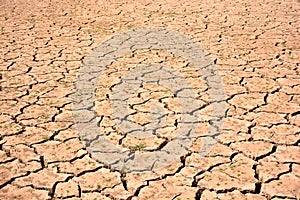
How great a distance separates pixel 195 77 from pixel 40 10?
3770 millimetres

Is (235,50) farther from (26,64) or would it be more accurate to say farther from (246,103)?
(26,64)

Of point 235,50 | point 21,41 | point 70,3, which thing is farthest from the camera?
point 70,3

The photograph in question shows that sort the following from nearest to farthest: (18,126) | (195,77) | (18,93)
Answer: (18,126)
(18,93)
(195,77)

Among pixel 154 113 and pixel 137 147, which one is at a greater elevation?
pixel 154 113

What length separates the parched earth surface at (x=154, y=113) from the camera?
7.02ft

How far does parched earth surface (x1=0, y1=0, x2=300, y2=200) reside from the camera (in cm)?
214

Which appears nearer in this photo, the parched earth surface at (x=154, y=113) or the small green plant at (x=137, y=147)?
the parched earth surface at (x=154, y=113)

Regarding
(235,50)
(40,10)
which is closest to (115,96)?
(235,50)

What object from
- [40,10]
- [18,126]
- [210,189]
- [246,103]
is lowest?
[210,189]

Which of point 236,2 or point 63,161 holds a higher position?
point 236,2

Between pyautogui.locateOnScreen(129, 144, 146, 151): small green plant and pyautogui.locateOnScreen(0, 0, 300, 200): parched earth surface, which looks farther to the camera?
pyautogui.locateOnScreen(129, 144, 146, 151): small green plant

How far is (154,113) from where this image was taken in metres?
2.94

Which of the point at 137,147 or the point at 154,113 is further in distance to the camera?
the point at 154,113

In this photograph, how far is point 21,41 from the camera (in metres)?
4.75
